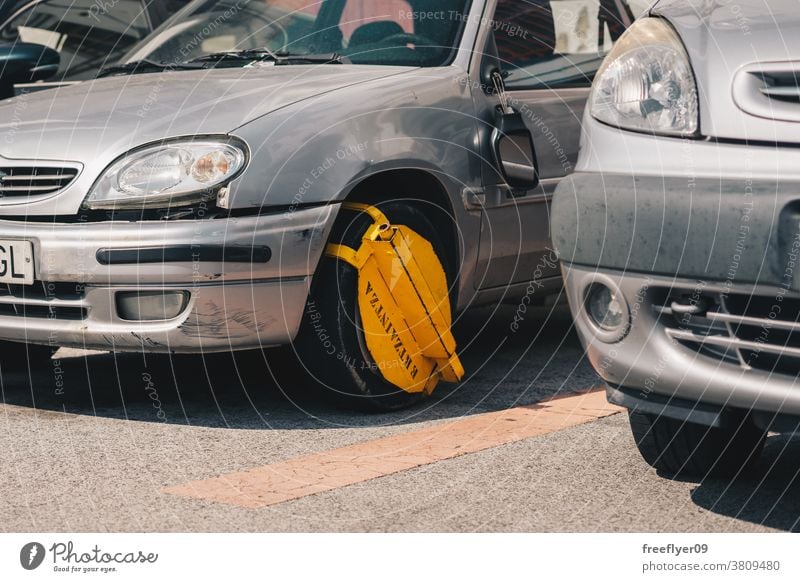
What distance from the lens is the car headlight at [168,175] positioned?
4090mm

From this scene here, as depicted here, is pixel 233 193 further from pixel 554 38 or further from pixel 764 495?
pixel 554 38

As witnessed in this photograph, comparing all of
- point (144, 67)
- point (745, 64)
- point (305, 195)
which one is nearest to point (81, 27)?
point (144, 67)

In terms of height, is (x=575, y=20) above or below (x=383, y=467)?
above

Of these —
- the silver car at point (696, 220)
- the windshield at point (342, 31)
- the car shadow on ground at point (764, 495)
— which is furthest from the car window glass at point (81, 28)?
the car shadow on ground at point (764, 495)

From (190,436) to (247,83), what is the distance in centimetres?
124

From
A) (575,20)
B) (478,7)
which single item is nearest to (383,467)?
(478,7)

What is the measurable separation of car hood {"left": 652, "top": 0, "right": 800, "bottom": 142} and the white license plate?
7.05 ft

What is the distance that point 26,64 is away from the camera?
19.8 ft

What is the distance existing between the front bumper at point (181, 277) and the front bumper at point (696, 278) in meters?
1.11

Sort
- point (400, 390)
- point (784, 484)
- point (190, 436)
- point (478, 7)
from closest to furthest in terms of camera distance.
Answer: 1. point (784, 484)
2. point (190, 436)
3. point (400, 390)
4. point (478, 7)

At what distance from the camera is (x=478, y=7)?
16.6 feet

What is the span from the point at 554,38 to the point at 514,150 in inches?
34.0

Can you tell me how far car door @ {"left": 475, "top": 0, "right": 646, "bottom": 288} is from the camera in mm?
4840
